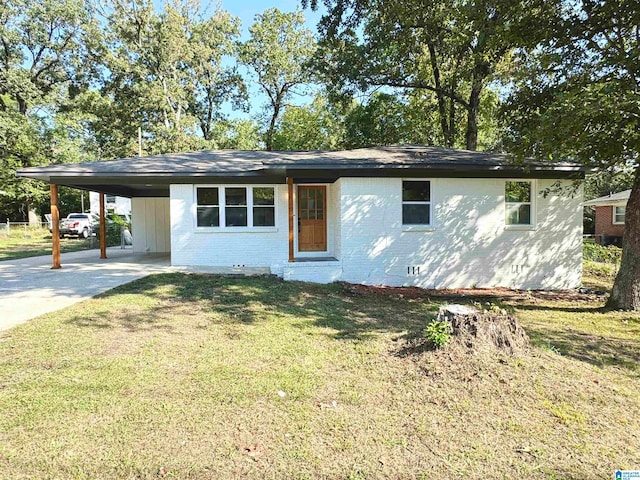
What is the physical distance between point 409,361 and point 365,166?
5847 mm

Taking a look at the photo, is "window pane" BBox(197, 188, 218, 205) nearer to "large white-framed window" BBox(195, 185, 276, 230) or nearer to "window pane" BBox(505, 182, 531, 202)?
"large white-framed window" BBox(195, 185, 276, 230)

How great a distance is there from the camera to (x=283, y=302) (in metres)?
7.23

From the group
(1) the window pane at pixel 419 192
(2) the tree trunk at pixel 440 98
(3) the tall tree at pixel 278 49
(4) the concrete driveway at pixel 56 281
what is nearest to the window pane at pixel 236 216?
(4) the concrete driveway at pixel 56 281

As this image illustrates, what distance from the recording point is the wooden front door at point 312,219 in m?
11.2

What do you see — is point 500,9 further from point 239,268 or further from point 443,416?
point 239,268

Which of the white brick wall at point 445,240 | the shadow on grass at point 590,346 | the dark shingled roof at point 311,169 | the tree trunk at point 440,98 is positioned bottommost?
the shadow on grass at point 590,346

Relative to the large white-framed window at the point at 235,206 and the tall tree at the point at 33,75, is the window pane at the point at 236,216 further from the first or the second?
the tall tree at the point at 33,75

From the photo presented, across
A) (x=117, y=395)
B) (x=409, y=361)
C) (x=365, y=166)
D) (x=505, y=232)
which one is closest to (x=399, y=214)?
(x=365, y=166)

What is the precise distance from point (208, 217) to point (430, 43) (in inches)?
468

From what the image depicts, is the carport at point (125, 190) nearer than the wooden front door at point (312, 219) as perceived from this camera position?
Yes

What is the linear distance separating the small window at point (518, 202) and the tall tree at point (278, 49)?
19674 mm

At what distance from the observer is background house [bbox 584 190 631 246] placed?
74.3 ft

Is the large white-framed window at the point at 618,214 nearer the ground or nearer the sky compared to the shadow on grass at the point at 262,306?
nearer the sky

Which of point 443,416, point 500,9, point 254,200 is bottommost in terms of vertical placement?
point 443,416
